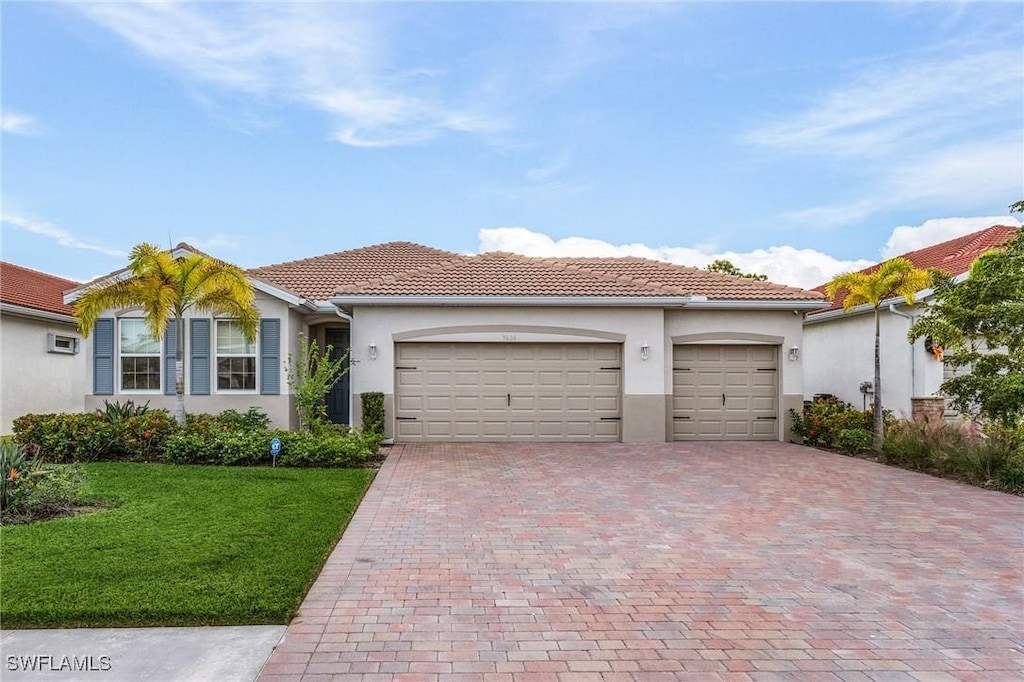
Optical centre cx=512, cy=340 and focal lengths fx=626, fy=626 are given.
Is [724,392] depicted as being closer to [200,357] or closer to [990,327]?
[990,327]

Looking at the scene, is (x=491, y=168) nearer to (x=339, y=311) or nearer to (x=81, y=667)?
(x=339, y=311)

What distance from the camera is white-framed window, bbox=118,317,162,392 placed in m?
14.2

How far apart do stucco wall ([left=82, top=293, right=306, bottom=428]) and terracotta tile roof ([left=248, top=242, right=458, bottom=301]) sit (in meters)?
1.13

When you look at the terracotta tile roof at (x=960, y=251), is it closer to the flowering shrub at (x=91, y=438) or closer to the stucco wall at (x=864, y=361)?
the stucco wall at (x=864, y=361)

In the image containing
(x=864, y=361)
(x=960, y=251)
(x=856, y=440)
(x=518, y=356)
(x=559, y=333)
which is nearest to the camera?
(x=856, y=440)

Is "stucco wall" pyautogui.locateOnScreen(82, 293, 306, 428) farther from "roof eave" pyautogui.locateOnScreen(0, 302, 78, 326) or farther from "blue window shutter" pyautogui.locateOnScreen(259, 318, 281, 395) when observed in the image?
"roof eave" pyautogui.locateOnScreen(0, 302, 78, 326)

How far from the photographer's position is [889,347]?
15945 mm

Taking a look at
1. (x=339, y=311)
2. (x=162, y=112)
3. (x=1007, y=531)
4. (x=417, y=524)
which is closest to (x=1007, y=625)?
(x=1007, y=531)

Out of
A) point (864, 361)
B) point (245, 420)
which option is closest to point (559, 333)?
point (245, 420)

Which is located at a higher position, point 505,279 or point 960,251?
point 960,251

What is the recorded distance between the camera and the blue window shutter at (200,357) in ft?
46.6

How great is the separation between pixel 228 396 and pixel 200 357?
1.10m

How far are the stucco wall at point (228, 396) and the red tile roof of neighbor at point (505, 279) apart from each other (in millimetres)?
1430

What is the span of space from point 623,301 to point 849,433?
5.52 meters
